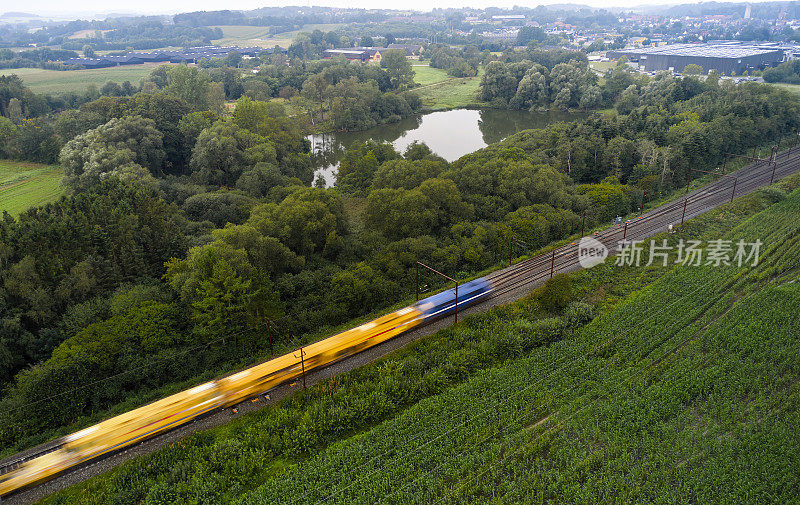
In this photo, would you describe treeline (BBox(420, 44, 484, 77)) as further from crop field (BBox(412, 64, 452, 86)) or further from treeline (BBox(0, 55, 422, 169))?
treeline (BBox(0, 55, 422, 169))

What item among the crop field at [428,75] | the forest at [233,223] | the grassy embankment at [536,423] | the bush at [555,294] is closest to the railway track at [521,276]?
the grassy embankment at [536,423]

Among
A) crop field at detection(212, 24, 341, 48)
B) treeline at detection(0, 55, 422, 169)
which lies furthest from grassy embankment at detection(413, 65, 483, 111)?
crop field at detection(212, 24, 341, 48)

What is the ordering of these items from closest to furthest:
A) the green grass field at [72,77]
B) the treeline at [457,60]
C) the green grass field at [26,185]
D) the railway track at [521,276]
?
the railway track at [521,276] < the green grass field at [26,185] < the green grass field at [72,77] < the treeline at [457,60]

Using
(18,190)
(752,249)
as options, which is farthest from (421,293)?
(18,190)

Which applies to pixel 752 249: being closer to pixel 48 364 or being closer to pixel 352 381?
pixel 352 381

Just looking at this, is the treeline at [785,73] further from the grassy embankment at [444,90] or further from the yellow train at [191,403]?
the yellow train at [191,403]

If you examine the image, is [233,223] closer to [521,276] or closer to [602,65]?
[521,276]
